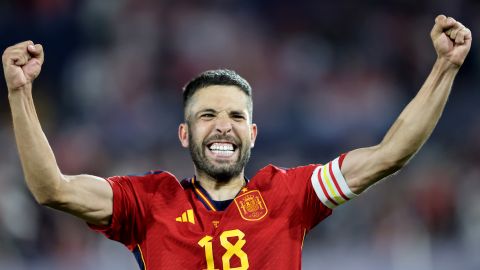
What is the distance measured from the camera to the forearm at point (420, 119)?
3230 mm

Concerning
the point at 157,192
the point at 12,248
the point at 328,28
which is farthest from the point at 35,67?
the point at 328,28

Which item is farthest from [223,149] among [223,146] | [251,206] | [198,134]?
[251,206]

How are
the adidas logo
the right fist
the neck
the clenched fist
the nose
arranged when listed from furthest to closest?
the neck → the nose → the adidas logo → the clenched fist → the right fist

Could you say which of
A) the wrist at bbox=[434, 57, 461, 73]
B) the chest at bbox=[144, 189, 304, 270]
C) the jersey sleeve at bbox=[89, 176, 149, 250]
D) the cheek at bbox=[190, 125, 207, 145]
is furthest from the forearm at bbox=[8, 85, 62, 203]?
the wrist at bbox=[434, 57, 461, 73]

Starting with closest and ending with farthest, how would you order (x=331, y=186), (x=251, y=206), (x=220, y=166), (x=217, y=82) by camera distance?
(x=331, y=186) → (x=251, y=206) → (x=220, y=166) → (x=217, y=82)

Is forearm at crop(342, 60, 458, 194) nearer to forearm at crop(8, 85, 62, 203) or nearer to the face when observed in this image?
the face

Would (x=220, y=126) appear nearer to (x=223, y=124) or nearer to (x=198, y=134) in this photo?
(x=223, y=124)

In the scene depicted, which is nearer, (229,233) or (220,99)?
(229,233)

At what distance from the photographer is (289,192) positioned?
3576mm

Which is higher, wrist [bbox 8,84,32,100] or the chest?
wrist [bbox 8,84,32,100]

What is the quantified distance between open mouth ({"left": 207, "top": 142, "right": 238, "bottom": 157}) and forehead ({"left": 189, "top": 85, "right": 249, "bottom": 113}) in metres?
0.16

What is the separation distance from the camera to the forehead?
371 cm

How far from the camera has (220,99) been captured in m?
3.72

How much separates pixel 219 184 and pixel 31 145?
0.98m
